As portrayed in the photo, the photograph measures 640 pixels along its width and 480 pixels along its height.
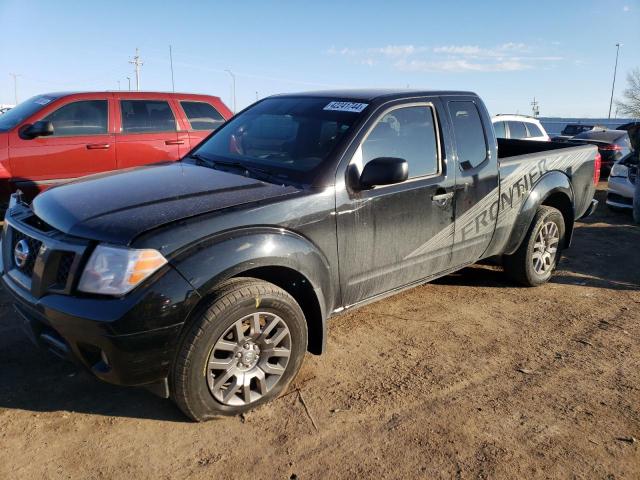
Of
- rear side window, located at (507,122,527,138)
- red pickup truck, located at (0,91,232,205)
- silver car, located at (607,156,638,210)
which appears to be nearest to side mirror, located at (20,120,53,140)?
red pickup truck, located at (0,91,232,205)

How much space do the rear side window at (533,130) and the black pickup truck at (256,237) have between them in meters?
8.18

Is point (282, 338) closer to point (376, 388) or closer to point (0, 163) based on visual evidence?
point (376, 388)

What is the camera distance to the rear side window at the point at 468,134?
163 inches

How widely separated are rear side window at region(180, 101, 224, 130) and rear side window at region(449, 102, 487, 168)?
16.0ft

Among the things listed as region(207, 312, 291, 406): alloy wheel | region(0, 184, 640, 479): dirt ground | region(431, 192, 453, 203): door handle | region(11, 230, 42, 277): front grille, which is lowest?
region(0, 184, 640, 479): dirt ground

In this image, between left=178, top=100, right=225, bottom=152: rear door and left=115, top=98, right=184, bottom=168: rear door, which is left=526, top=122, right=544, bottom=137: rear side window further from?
left=115, top=98, right=184, bottom=168: rear door

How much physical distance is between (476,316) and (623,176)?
6.43 m

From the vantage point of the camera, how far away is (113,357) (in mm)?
2533

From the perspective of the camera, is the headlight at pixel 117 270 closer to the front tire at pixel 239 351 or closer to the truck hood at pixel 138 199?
the truck hood at pixel 138 199

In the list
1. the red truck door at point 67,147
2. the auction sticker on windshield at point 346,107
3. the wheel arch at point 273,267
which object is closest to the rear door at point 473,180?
the auction sticker on windshield at point 346,107

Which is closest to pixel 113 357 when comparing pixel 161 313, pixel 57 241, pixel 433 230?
pixel 161 313

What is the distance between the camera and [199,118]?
8.20 meters

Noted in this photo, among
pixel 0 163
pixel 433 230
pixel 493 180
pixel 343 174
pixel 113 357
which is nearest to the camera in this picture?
pixel 113 357

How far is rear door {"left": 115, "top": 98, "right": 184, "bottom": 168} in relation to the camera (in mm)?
7438
